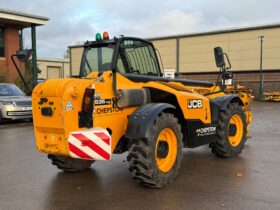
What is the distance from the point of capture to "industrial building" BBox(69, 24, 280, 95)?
36781mm

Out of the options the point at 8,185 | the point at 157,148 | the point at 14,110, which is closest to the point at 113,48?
the point at 157,148

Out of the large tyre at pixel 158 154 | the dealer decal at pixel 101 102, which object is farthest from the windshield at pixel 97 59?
the large tyre at pixel 158 154

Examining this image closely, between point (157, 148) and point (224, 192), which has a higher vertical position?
point (157, 148)

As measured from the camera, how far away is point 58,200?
16.9 ft

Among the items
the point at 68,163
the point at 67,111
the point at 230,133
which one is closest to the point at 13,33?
the point at 230,133

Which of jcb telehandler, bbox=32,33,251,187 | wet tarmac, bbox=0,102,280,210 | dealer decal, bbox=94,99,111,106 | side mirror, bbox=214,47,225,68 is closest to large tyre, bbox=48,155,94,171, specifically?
jcb telehandler, bbox=32,33,251,187

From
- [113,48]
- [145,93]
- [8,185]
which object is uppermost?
[113,48]

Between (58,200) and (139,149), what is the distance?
4.19 ft

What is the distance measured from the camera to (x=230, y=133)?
25.2 feet

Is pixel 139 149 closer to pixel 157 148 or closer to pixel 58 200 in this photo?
pixel 157 148

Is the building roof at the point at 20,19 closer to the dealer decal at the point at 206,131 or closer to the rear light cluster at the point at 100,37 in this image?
the rear light cluster at the point at 100,37

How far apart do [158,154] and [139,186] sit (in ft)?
1.80

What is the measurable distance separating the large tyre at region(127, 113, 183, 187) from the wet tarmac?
190 mm

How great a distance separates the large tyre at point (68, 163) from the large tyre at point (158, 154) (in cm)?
139
